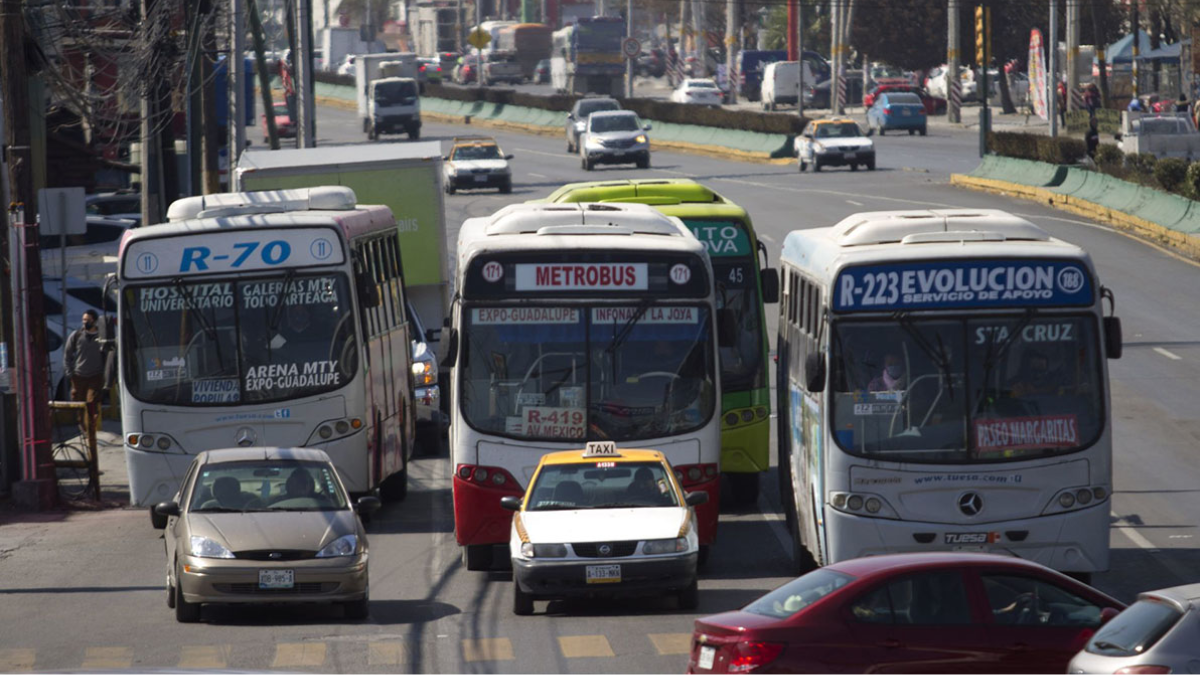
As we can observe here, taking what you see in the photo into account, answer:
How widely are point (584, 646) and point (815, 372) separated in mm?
2789

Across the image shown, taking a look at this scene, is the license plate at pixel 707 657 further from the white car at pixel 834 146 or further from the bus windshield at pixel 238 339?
the white car at pixel 834 146

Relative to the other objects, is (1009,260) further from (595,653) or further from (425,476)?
(425,476)

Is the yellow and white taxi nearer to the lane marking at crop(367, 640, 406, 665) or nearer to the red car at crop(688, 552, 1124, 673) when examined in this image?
the lane marking at crop(367, 640, 406, 665)

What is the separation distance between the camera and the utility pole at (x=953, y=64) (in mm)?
78500

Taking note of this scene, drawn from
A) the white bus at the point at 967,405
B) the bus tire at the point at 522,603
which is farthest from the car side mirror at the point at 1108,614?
the bus tire at the point at 522,603

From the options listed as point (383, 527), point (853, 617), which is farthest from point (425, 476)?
point (853, 617)

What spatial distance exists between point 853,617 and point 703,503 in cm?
606

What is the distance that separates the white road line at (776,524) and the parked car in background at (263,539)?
14.8 ft

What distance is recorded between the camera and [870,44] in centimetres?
9894

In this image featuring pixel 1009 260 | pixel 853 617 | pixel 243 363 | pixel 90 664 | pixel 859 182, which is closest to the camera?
pixel 853 617

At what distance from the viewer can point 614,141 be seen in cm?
6062

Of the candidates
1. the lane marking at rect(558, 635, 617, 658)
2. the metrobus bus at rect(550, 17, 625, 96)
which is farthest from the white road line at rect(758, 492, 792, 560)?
the metrobus bus at rect(550, 17, 625, 96)

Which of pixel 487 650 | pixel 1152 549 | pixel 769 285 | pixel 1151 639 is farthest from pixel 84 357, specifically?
pixel 1151 639

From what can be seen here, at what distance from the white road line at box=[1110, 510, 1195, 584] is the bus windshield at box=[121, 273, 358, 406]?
322 inches
